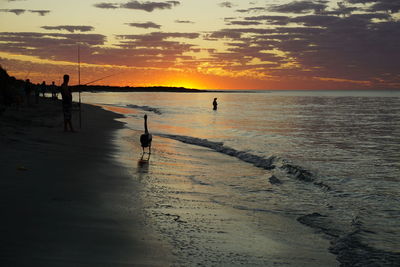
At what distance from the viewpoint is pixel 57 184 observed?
802 centimetres

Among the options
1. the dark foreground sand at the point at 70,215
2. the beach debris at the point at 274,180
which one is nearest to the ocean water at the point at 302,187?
the beach debris at the point at 274,180

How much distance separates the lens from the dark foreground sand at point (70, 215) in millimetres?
4633

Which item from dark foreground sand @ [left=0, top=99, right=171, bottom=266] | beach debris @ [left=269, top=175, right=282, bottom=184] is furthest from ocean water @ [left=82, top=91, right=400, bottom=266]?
dark foreground sand @ [left=0, top=99, right=171, bottom=266]

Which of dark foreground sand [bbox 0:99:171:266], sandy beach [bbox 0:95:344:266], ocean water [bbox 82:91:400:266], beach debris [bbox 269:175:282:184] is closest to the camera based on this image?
dark foreground sand [bbox 0:99:171:266]

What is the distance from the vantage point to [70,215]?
20.0 feet

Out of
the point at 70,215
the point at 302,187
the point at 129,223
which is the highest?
the point at 70,215

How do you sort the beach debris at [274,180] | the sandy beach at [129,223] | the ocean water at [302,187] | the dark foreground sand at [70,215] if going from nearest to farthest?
the dark foreground sand at [70,215], the sandy beach at [129,223], the ocean water at [302,187], the beach debris at [274,180]

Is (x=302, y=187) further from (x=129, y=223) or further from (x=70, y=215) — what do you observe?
(x=70, y=215)

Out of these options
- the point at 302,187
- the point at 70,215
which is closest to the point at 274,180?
the point at 302,187

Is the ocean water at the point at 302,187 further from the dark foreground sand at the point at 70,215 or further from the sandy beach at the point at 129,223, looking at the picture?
the dark foreground sand at the point at 70,215

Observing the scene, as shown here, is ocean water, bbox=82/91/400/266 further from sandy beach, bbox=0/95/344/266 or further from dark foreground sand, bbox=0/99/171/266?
dark foreground sand, bbox=0/99/171/266

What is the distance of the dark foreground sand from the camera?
4.63 meters

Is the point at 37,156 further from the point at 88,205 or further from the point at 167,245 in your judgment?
the point at 167,245

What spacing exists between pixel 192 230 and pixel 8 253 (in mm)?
2611
